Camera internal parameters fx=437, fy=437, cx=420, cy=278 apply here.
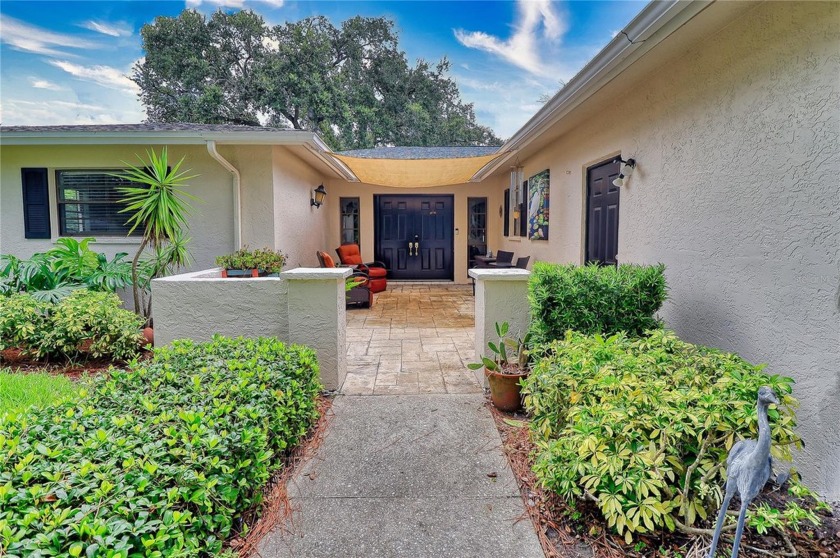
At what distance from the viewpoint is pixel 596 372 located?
2400 mm

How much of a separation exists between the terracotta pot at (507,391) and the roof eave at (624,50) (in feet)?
8.11

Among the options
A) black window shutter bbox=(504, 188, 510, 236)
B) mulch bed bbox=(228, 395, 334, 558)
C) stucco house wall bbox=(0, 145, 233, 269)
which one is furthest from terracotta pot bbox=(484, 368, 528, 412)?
black window shutter bbox=(504, 188, 510, 236)

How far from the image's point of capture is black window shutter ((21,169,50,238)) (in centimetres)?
648

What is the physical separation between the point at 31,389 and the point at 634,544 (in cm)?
424

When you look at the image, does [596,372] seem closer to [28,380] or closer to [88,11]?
[28,380]

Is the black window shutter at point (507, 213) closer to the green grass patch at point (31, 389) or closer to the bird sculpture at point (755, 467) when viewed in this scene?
the green grass patch at point (31, 389)

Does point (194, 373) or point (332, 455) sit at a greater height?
point (194, 373)

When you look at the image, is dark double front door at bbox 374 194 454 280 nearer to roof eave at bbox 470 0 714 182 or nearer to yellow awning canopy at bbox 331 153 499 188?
yellow awning canopy at bbox 331 153 499 188

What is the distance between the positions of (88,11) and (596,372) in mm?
13943

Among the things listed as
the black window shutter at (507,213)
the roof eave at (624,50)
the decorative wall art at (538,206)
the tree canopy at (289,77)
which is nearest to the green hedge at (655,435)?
the roof eave at (624,50)

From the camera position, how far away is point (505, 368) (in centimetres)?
346

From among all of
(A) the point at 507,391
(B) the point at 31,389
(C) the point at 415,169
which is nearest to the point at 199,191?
(C) the point at 415,169

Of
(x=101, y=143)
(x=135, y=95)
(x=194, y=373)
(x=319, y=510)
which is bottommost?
(x=319, y=510)

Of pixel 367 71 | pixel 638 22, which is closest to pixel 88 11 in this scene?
pixel 367 71
